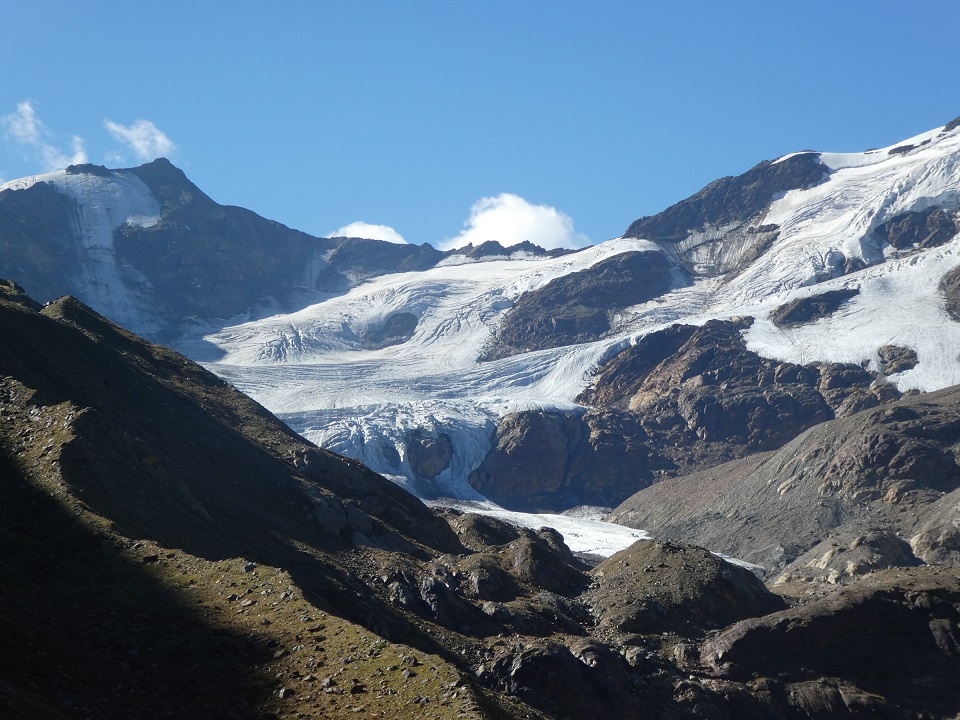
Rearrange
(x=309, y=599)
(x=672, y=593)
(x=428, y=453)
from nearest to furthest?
(x=309, y=599) < (x=672, y=593) < (x=428, y=453)

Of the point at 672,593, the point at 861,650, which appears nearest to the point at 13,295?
the point at 672,593

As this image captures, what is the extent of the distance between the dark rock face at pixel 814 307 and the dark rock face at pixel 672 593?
152 metres

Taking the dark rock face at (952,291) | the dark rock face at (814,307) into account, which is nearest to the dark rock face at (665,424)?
the dark rock face at (814,307)

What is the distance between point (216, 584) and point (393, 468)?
12871cm

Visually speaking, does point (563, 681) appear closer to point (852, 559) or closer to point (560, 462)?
point (852, 559)

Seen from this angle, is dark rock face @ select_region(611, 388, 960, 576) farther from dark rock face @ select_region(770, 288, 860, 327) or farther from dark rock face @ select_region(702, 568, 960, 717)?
dark rock face @ select_region(770, 288, 860, 327)

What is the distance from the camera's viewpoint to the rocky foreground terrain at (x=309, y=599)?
21.9 meters

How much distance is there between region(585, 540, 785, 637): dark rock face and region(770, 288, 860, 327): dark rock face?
497 ft

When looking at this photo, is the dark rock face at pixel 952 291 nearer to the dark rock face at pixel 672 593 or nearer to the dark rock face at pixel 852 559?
the dark rock face at pixel 852 559

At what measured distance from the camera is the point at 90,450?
3319 cm

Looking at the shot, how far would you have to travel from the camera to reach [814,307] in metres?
195

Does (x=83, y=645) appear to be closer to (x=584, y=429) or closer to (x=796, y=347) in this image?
(x=584, y=429)

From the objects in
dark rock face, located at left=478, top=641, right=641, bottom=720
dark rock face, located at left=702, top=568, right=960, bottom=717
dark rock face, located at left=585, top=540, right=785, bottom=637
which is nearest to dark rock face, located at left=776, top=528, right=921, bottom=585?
dark rock face, located at left=585, top=540, right=785, bottom=637

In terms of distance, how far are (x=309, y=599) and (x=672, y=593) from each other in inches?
874
